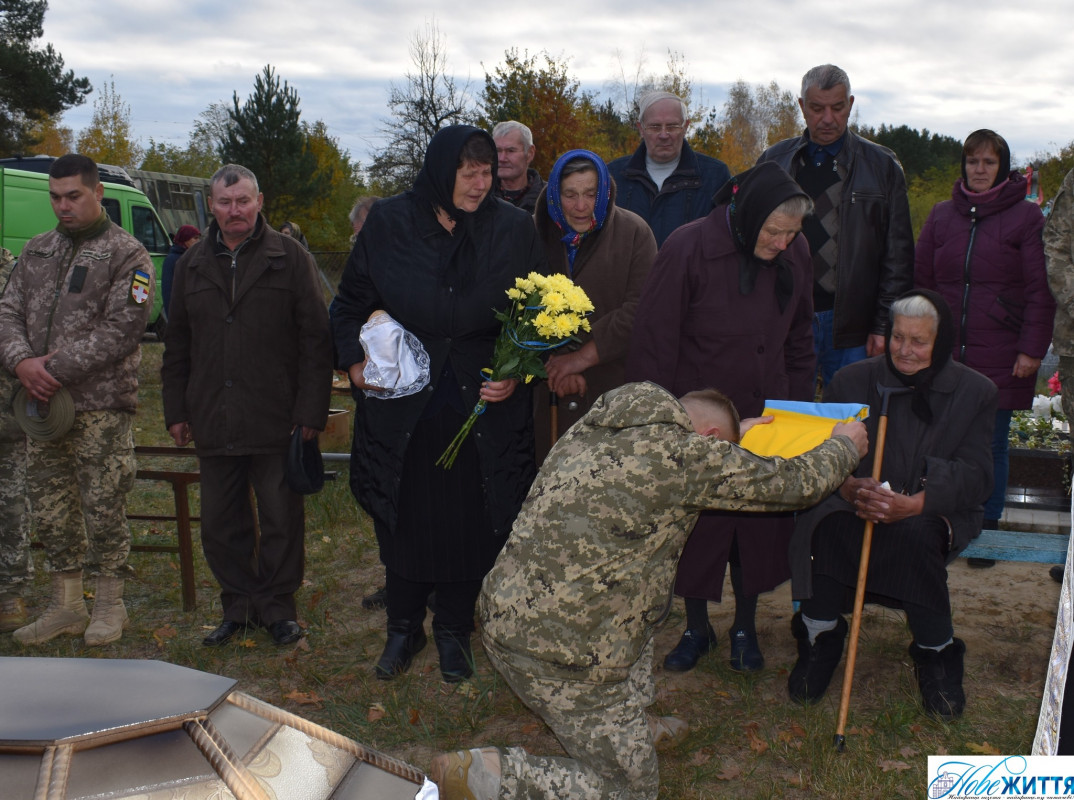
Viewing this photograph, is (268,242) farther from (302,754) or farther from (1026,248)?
(1026,248)

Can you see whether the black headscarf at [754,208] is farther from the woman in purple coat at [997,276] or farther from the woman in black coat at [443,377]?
the woman in purple coat at [997,276]

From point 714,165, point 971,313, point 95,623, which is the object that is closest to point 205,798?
point 95,623

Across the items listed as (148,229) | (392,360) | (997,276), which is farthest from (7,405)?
(148,229)

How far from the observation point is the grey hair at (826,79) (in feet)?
16.6

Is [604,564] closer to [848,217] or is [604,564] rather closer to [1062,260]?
[848,217]

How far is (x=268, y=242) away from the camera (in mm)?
4777

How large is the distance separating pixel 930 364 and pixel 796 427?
2.81 ft

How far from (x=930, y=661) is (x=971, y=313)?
2.18 metres

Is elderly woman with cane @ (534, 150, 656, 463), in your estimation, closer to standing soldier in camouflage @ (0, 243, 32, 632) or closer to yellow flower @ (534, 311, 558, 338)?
yellow flower @ (534, 311, 558, 338)

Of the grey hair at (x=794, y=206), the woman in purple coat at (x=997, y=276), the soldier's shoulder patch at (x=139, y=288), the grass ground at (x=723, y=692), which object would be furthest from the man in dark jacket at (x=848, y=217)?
the soldier's shoulder patch at (x=139, y=288)

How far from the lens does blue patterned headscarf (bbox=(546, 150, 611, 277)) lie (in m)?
4.63

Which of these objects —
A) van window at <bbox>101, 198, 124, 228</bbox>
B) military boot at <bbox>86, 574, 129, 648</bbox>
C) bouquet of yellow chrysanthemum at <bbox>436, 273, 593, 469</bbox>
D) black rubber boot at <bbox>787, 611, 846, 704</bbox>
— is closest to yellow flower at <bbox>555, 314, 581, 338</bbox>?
bouquet of yellow chrysanthemum at <bbox>436, 273, 593, 469</bbox>

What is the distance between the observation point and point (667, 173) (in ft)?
17.9
